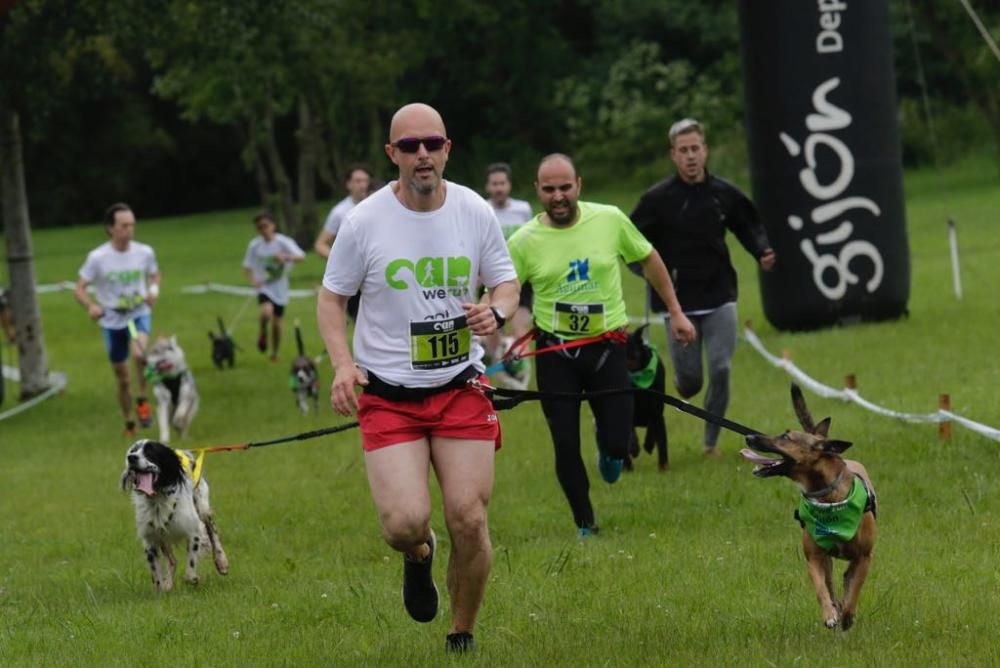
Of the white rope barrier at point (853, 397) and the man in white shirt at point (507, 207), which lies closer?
the white rope barrier at point (853, 397)

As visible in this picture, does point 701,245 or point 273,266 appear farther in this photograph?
point 273,266

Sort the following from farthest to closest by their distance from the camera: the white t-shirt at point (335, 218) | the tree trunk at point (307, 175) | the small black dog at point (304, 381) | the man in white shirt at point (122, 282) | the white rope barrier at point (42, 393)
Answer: the tree trunk at point (307, 175), the white rope barrier at point (42, 393), the small black dog at point (304, 381), the man in white shirt at point (122, 282), the white t-shirt at point (335, 218)

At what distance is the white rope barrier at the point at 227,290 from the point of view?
135 ft

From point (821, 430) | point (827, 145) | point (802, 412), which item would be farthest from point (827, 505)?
point (827, 145)

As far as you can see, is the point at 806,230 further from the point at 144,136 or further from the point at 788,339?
the point at 144,136

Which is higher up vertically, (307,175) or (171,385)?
(307,175)

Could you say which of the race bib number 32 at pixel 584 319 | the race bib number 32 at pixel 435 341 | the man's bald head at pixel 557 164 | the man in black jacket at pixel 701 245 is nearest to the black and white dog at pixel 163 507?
the race bib number 32 at pixel 584 319

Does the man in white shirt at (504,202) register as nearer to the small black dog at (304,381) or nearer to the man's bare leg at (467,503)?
the small black dog at (304,381)

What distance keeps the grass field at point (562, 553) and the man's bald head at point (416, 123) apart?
2.14 metres

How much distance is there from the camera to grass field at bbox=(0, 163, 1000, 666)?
7.61m

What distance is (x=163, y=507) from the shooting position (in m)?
10.3

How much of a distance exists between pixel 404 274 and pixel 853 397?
8532mm

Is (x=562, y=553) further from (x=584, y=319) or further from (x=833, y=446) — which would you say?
(x=833, y=446)

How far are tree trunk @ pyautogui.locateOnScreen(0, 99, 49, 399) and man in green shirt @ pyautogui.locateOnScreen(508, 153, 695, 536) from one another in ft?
45.1
